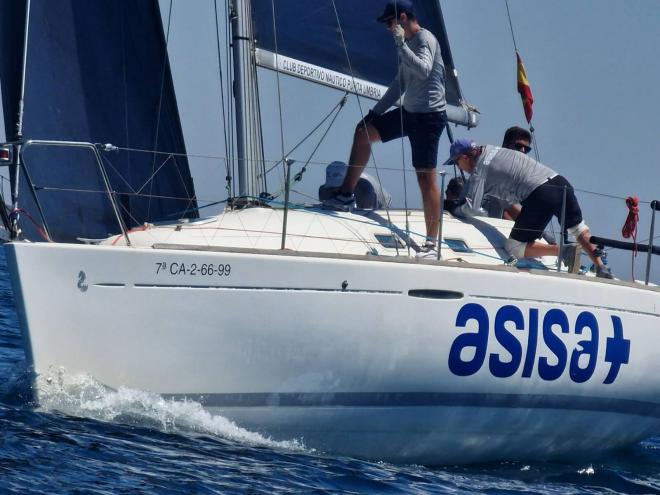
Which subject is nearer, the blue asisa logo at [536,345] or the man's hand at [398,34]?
the blue asisa logo at [536,345]

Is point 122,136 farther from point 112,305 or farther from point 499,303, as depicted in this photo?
point 499,303

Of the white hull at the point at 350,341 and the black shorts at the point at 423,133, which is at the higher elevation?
the black shorts at the point at 423,133

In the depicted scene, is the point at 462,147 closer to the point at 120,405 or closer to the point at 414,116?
the point at 414,116

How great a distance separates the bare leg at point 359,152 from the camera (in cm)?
754

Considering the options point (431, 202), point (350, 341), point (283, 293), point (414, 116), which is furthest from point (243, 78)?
point (350, 341)

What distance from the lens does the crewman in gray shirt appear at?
6.99 m

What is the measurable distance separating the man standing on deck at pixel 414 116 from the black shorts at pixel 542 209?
55 centimetres

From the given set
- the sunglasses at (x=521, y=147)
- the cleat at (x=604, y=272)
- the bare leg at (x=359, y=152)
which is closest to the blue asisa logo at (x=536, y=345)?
the cleat at (x=604, y=272)

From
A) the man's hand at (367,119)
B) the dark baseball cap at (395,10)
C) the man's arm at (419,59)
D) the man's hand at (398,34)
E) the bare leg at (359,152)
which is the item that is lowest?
the bare leg at (359,152)

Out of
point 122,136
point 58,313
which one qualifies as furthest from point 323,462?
point 122,136

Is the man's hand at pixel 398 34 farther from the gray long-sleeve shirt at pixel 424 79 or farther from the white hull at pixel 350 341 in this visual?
the white hull at pixel 350 341

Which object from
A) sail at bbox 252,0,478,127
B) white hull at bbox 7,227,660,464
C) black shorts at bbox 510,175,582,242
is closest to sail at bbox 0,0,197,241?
white hull at bbox 7,227,660,464

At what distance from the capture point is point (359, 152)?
7.59 meters

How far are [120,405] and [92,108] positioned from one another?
2.47 metres
